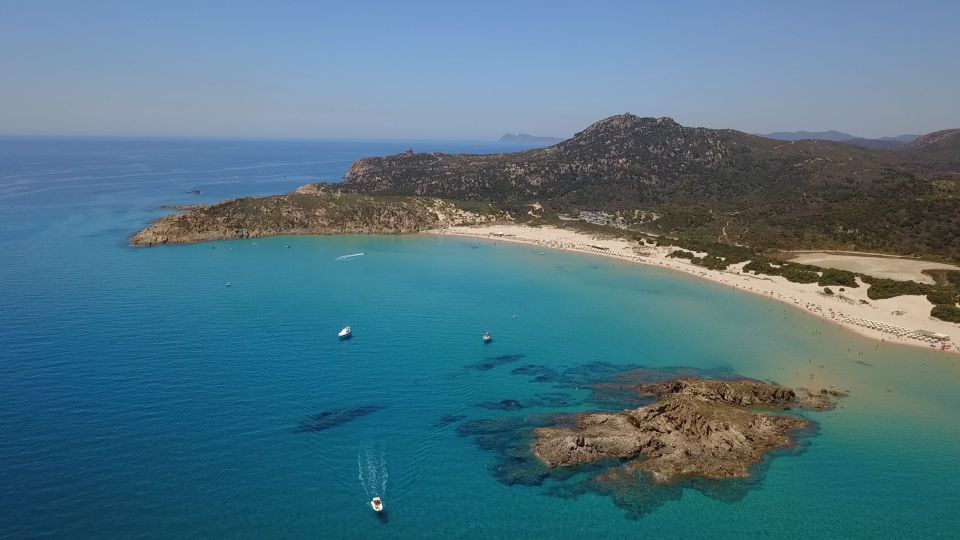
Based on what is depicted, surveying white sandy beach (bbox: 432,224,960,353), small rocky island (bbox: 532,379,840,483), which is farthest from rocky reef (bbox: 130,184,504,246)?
small rocky island (bbox: 532,379,840,483)

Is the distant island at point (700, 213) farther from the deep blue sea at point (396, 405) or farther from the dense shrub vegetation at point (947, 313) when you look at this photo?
the deep blue sea at point (396, 405)

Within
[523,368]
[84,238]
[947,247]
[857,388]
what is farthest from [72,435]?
[947,247]

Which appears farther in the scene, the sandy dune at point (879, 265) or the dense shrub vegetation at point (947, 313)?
the sandy dune at point (879, 265)

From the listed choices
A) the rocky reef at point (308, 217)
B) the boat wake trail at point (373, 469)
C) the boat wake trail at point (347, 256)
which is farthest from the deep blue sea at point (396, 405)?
the rocky reef at point (308, 217)

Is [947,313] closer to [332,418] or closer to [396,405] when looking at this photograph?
[396,405]

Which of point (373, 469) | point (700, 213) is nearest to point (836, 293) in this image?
point (700, 213)

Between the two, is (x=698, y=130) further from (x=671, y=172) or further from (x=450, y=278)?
(x=450, y=278)
